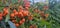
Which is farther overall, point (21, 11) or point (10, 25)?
point (21, 11)

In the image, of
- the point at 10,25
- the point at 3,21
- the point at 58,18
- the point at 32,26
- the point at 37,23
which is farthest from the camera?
the point at 58,18

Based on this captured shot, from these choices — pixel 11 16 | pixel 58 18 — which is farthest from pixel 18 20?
pixel 58 18

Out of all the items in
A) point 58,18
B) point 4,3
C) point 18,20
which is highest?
point 4,3

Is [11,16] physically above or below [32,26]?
above

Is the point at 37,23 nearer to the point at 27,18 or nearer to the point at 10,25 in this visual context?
the point at 27,18

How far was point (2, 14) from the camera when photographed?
198cm

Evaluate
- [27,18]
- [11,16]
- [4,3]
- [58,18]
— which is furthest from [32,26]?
[58,18]

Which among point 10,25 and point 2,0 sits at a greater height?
point 2,0

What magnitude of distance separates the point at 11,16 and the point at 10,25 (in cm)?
18

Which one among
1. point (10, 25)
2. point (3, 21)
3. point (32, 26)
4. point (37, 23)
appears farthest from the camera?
point (37, 23)

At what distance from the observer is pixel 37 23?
231 centimetres

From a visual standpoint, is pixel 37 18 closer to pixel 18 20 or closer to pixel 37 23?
pixel 37 23

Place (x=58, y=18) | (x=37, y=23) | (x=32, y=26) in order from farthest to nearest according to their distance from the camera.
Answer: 1. (x=58, y=18)
2. (x=37, y=23)
3. (x=32, y=26)

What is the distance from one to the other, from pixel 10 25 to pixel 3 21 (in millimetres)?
164
